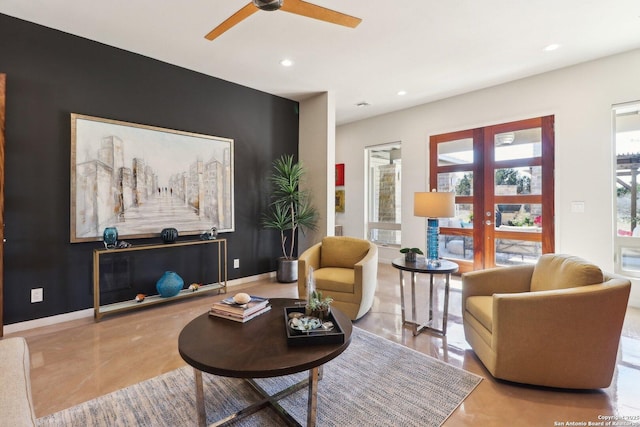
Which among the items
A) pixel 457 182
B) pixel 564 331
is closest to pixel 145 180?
pixel 564 331

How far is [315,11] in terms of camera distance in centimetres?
199

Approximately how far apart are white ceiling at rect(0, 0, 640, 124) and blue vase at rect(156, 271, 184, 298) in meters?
2.59

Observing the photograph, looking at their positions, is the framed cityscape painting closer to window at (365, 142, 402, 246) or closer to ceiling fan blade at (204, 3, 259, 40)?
ceiling fan blade at (204, 3, 259, 40)

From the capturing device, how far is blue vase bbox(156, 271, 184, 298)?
11.2ft

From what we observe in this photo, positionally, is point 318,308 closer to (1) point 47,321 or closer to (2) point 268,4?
(2) point 268,4

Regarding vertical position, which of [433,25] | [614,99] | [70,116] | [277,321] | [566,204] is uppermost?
[433,25]

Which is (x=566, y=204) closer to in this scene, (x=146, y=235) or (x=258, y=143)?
(x=258, y=143)

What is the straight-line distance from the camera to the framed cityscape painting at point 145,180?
10.1 ft

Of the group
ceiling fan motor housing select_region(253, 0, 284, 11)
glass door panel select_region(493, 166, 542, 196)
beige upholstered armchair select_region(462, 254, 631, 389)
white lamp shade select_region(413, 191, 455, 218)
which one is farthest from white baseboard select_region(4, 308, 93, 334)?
glass door panel select_region(493, 166, 542, 196)

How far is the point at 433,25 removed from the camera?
286 cm

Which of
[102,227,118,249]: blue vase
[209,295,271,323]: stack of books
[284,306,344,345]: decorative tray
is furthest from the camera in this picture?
[102,227,118,249]: blue vase

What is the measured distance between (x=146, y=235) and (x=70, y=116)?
4.63 ft

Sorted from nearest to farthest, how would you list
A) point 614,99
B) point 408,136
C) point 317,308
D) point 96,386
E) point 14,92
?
1. point 317,308
2. point 96,386
3. point 14,92
4. point 614,99
5. point 408,136

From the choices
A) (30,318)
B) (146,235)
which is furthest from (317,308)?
(30,318)
